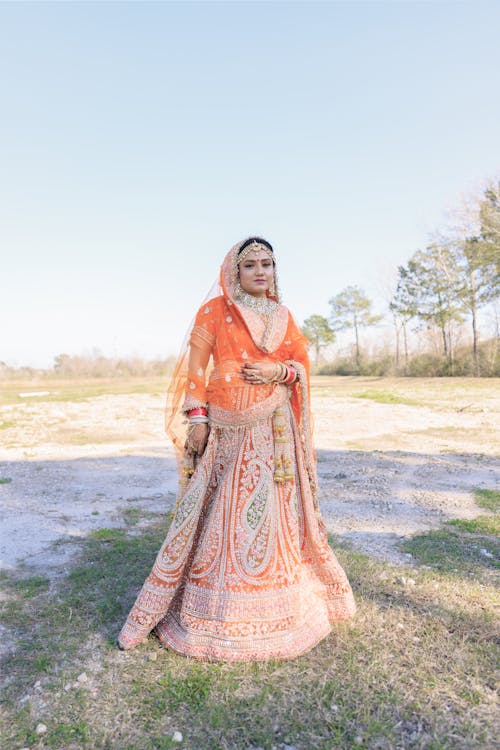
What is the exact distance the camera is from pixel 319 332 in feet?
159

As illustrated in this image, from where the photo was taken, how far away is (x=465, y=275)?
93.9ft

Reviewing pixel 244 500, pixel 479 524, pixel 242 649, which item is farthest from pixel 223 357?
pixel 479 524

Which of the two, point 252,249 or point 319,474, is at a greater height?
point 252,249

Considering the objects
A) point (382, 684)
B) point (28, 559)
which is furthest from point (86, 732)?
point (28, 559)

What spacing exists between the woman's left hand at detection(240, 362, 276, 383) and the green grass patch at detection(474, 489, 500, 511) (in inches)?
148

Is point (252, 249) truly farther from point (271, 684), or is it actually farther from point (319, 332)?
point (319, 332)

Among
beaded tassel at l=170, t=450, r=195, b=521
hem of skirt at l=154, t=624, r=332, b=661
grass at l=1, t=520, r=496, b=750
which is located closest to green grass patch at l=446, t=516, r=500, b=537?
grass at l=1, t=520, r=496, b=750

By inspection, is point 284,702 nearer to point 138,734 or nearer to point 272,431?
point 138,734

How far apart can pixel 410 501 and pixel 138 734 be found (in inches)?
170

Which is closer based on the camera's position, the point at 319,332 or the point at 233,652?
the point at 233,652

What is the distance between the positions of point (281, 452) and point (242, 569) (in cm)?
67

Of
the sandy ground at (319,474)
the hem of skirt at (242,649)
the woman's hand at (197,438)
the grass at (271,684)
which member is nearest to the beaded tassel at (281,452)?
the woman's hand at (197,438)

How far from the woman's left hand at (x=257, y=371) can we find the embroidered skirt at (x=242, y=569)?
0.26m

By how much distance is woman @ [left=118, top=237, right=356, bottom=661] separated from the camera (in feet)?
8.75
